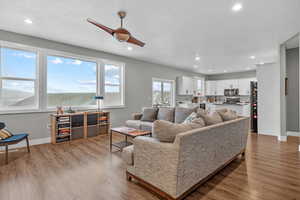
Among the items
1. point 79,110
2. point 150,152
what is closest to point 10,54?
point 79,110

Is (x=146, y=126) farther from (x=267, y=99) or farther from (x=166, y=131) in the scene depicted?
(x=267, y=99)

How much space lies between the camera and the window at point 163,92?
23.6 feet

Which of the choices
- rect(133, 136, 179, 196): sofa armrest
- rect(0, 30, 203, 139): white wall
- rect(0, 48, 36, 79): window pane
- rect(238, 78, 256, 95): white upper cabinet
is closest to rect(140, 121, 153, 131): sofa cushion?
rect(0, 30, 203, 139): white wall

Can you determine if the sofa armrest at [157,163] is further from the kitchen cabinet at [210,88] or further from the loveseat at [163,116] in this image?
the kitchen cabinet at [210,88]

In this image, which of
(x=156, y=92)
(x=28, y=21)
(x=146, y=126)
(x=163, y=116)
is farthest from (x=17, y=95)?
(x=156, y=92)

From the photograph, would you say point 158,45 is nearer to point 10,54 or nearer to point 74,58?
point 74,58

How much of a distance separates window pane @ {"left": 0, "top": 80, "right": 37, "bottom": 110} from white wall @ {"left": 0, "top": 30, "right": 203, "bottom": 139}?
267 mm

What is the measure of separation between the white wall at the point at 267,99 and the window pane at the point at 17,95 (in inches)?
269

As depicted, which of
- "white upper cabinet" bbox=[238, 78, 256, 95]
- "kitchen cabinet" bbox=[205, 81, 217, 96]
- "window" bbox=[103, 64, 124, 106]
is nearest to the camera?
"window" bbox=[103, 64, 124, 106]

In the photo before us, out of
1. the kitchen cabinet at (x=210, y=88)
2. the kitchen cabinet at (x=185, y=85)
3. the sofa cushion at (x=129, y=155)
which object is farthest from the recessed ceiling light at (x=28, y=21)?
the kitchen cabinet at (x=210, y=88)

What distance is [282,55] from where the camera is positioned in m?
4.23

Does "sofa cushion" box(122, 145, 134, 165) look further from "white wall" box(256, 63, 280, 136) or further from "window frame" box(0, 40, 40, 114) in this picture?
"white wall" box(256, 63, 280, 136)

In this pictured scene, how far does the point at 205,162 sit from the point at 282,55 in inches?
169

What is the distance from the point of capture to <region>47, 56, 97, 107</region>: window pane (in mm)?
4289
